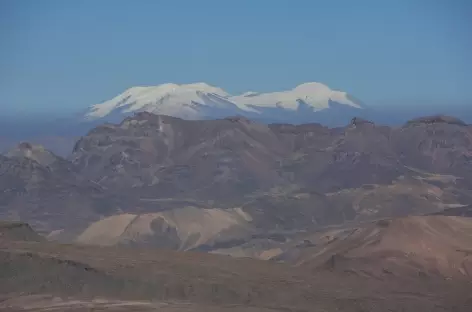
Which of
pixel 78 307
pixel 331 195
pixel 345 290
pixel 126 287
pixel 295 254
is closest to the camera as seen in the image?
pixel 78 307

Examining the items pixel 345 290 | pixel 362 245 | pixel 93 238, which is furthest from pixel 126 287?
pixel 93 238

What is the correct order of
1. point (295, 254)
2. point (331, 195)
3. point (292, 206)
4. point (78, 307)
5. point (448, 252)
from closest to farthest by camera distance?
point (78, 307), point (448, 252), point (295, 254), point (292, 206), point (331, 195)

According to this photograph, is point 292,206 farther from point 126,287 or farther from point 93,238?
point 126,287

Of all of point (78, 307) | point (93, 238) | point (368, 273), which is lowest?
point (93, 238)

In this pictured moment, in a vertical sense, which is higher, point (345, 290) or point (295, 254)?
point (345, 290)

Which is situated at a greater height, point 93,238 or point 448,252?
point 448,252

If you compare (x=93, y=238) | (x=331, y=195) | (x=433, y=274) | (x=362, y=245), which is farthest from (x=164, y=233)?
(x=433, y=274)

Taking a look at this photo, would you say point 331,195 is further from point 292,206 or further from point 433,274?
point 433,274

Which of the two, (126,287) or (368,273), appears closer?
(126,287)

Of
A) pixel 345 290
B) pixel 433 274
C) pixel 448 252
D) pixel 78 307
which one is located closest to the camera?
pixel 78 307
